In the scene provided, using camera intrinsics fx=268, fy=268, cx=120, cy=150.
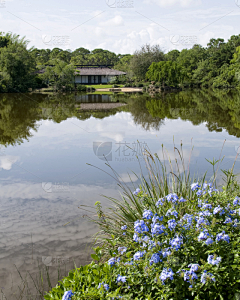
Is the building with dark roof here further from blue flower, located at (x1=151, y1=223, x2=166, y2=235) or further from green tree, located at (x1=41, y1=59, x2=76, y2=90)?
blue flower, located at (x1=151, y1=223, x2=166, y2=235)

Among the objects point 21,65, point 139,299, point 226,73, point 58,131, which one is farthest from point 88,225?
point 226,73

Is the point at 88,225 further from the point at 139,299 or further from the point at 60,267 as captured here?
the point at 139,299

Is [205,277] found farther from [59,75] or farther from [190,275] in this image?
[59,75]

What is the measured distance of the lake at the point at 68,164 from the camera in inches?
135

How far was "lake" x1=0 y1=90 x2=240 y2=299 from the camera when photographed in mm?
3430

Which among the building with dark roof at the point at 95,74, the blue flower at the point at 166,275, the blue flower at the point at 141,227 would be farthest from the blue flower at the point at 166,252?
the building with dark roof at the point at 95,74

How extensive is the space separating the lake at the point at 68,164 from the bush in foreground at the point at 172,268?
1.15 meters

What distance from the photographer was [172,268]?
1.94 metres

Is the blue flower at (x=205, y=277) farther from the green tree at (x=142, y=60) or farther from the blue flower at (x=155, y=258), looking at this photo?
the green tree at (x=142, y=60)

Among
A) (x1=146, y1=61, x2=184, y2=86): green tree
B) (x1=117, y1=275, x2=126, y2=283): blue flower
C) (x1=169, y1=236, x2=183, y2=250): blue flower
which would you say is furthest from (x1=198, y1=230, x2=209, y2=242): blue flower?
(x1=146, y1=61, x2=184, y2=86): green tree

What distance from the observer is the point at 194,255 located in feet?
6.61

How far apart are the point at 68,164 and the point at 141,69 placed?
39.4 m

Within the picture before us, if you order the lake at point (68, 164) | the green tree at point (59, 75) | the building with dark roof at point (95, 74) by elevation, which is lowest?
the lake at point (68, 164)

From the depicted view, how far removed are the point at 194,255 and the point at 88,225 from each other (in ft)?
7.24
